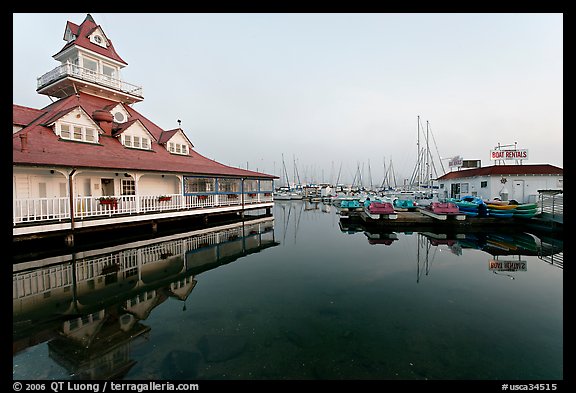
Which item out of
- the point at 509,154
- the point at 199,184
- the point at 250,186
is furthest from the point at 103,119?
the point at 509,154

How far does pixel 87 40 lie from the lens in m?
22.4

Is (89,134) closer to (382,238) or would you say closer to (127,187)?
(127,187)

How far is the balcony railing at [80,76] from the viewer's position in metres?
20.5

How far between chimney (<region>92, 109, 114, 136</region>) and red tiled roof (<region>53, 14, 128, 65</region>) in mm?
7862

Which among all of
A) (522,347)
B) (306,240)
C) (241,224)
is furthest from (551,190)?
(241,224)

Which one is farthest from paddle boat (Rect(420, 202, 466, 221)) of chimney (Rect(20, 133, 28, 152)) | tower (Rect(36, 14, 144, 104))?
tower (Rect(36, 14, 144, 104))

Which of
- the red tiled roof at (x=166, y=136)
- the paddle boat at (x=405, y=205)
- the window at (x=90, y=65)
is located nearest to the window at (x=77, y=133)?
the red tiled roof at (x=166, y=136)

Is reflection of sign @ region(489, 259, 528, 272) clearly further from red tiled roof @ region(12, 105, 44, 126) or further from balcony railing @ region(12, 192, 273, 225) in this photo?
red tiled roof @ region(12, 105, 44, 126)

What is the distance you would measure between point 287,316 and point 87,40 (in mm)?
30168

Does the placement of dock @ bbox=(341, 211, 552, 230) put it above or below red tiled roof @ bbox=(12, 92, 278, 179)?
below

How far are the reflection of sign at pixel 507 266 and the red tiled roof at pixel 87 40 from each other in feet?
109

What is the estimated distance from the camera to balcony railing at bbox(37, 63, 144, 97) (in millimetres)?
20547

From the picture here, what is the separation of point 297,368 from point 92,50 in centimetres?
3028

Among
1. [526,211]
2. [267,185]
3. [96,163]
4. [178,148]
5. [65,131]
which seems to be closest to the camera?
[96,163]
